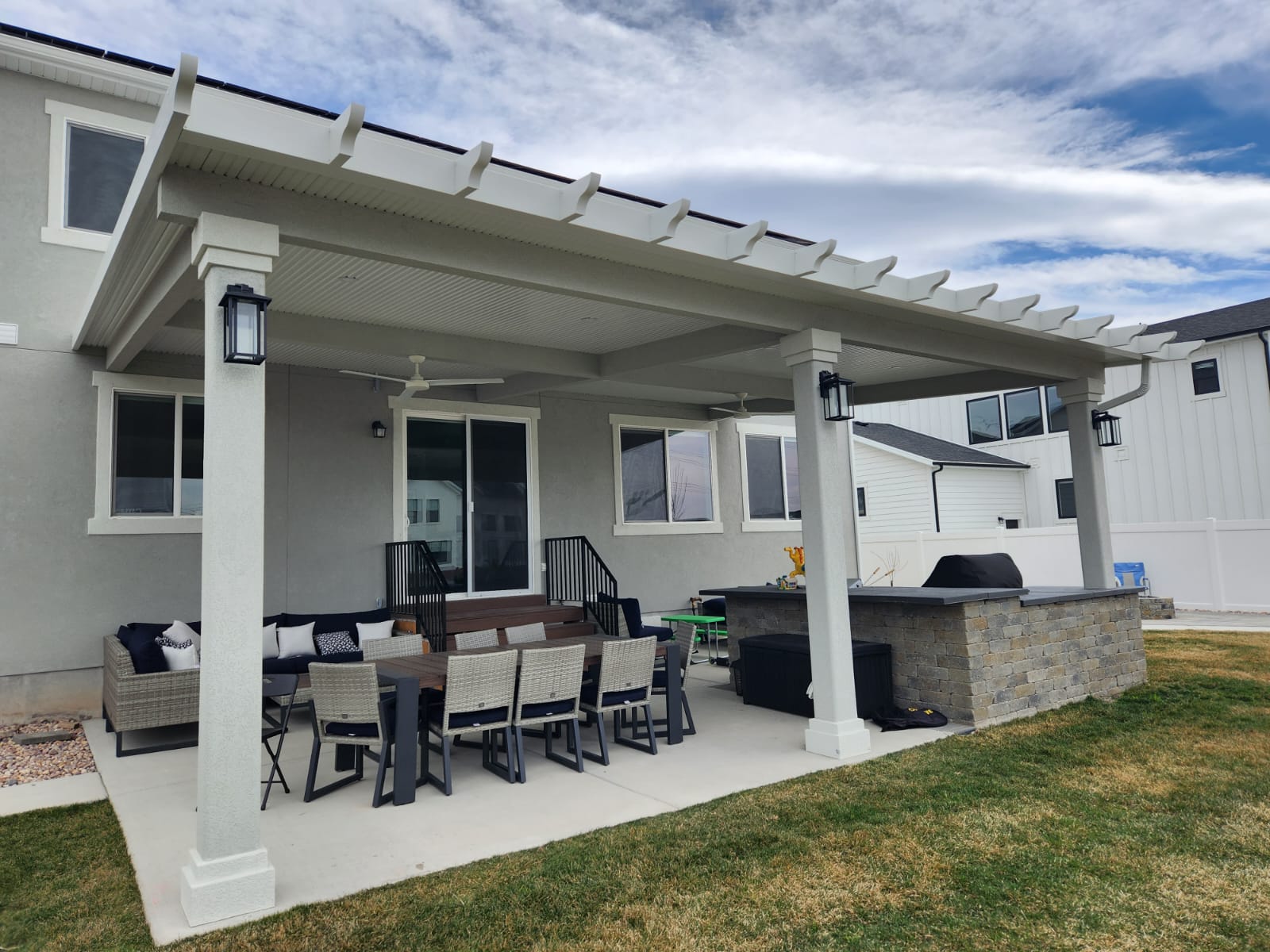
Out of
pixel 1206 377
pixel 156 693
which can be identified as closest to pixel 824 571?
pixel 156 693

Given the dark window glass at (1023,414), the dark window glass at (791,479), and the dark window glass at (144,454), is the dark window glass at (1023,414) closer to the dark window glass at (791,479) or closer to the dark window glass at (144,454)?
the dark window glass at (791,479)

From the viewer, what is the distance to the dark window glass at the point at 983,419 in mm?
19250

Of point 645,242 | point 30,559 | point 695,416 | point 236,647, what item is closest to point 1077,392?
point 695,416

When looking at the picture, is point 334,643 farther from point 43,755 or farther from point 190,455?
point 43,755

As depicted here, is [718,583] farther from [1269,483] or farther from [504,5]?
[1269,483]

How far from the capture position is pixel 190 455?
24.1 ft

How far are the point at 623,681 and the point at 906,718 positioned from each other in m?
2.25

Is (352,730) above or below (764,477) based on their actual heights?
below

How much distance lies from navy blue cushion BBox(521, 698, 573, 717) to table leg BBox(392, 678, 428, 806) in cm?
71

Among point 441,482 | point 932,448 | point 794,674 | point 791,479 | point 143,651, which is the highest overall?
point 932,448

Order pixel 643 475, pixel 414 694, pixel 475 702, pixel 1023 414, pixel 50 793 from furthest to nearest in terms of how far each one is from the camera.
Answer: pixel 1023 414
pixel 643 475
pixel 50 793
pixel 475 702
pixel 414 694

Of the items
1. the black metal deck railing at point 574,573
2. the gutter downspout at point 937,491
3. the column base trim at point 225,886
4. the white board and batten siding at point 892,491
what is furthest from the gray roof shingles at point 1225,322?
the column base trim at point 225,886

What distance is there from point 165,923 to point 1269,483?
56.3 feet

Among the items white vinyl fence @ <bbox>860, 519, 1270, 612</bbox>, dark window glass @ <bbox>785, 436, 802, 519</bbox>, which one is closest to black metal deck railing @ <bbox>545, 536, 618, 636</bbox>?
dark window glass @ <bbox>785, 436, 802, 519</bbox>
